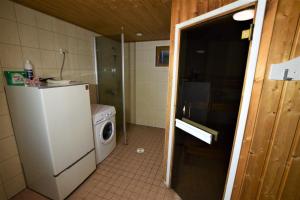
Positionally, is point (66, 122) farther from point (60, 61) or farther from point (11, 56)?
point (60, 61)

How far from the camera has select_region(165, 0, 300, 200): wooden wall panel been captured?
68 centimetres

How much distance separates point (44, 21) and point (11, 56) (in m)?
0.68

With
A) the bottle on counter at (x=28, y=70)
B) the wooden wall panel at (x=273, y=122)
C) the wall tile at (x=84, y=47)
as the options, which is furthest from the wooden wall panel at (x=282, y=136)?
the wall tile at (x=84, y=47)

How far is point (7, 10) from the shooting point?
4.64ft

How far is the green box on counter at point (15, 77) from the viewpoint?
145 cm

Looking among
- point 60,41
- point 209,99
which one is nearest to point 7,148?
point 60,41

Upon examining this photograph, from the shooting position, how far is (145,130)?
3486 millimetres

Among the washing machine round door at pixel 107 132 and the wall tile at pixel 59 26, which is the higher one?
the wall tile at pixel 59 26

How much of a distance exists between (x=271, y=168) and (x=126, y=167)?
1881 mm

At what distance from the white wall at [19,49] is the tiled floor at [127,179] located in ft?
1.20

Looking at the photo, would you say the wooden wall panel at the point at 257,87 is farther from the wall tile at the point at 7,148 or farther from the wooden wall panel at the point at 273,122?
the wall tile at the point at 7,148

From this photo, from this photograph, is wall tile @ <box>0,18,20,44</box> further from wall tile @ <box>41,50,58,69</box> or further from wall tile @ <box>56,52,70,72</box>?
wall tile @ <box>56,52,70,72</box>

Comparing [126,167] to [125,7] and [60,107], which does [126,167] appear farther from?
[125,7]

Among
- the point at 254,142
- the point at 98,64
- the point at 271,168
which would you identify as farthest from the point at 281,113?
the point at 98,64
